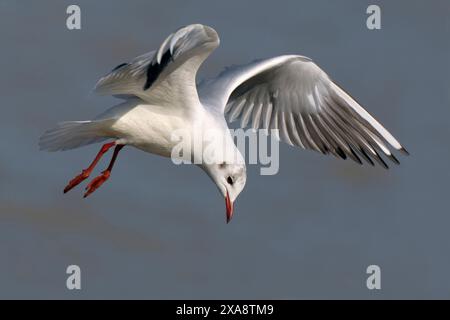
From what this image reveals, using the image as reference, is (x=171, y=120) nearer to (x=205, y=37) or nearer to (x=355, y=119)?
(x=205, y=37)

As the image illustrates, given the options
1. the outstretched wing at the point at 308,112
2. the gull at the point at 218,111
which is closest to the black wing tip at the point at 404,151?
the gull at the point at 218,111

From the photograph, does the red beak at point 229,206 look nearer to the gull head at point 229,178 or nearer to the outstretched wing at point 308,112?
the gull head at point 229,178

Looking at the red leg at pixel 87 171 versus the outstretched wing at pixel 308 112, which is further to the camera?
the outstretched wing at pixel 308 112

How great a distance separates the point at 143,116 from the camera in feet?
25.5

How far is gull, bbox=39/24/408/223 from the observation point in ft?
23.7

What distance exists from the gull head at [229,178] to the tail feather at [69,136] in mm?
709

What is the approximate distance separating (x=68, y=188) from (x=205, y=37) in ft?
4.89

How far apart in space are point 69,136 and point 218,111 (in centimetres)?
92

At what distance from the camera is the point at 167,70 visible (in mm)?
7230

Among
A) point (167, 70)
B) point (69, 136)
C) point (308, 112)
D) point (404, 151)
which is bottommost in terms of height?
point (404, 151)

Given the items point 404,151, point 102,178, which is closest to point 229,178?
point 102,178

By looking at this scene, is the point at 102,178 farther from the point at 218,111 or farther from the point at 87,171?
the point at 218,111

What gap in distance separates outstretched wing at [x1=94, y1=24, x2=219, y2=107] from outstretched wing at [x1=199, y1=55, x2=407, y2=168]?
3.82ft

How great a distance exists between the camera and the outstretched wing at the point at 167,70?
684cm
